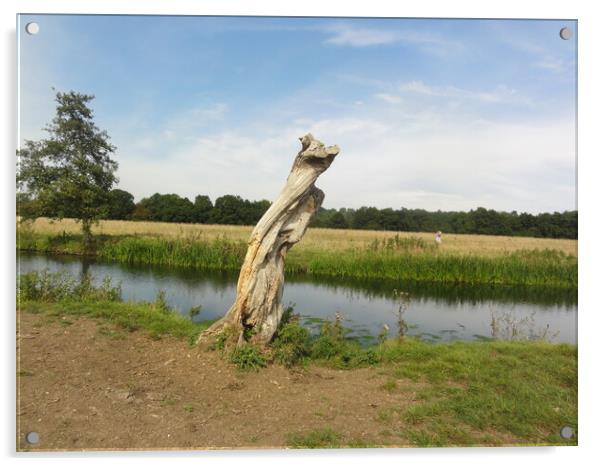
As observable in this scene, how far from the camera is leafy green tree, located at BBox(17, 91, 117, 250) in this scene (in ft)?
21.4

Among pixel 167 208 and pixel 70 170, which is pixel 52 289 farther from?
pixel 167 208

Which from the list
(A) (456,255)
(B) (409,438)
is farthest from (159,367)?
(A) (456,255)

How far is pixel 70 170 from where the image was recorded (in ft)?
32.0

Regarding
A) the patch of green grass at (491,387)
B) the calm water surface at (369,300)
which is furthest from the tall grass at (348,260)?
the patch of green grass at (491,387)

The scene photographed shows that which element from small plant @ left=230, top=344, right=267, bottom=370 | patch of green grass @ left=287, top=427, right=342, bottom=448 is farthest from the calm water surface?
patch of green grass @ left=287, top=427, right=342, bottom=448

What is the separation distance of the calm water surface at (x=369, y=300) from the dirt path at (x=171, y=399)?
3356 millimetres

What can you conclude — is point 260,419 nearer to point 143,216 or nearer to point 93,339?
point 93,339

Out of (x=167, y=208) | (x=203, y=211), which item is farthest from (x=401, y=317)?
(x=203, y=211)

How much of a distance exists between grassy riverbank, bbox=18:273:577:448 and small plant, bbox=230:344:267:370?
0.6 inches

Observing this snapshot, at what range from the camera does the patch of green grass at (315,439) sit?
4.39 meters

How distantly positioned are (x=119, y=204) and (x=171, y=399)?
9760 mm

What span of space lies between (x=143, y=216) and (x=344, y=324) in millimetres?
14773

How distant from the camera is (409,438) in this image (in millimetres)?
4523

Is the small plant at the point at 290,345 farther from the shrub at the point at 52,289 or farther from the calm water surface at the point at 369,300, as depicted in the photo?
the shrub at the point at 52,289
